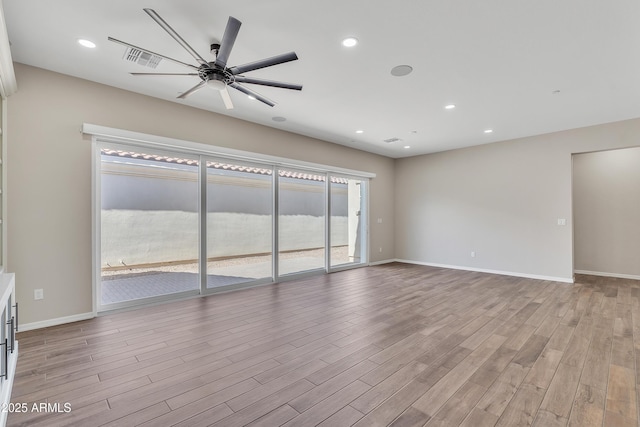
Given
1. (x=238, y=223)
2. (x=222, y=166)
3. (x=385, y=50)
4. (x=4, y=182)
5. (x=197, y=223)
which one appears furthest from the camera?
(x=238, y=223)

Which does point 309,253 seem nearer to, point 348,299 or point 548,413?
point 348,299

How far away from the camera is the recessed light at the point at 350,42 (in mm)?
2750

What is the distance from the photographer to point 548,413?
1925mm

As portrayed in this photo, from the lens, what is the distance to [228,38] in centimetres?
227

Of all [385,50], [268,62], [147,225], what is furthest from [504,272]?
[147,225]

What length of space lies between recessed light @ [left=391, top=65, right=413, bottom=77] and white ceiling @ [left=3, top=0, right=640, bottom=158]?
60 millimetres

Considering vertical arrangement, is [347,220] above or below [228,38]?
below

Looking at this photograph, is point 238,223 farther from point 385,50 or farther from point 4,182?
point 385,50

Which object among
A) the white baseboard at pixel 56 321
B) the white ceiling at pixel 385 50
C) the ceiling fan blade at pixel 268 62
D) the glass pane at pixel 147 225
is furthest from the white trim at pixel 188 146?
the white baseboard at pixel 56 321

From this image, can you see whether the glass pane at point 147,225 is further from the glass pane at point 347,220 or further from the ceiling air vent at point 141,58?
the glass pane at point 347,220

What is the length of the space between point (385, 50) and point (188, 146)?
10.2ft

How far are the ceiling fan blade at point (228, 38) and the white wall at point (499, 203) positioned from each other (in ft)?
20.4

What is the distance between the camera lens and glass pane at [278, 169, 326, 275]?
584 cm

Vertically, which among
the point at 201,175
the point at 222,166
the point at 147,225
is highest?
the point at 222,166
